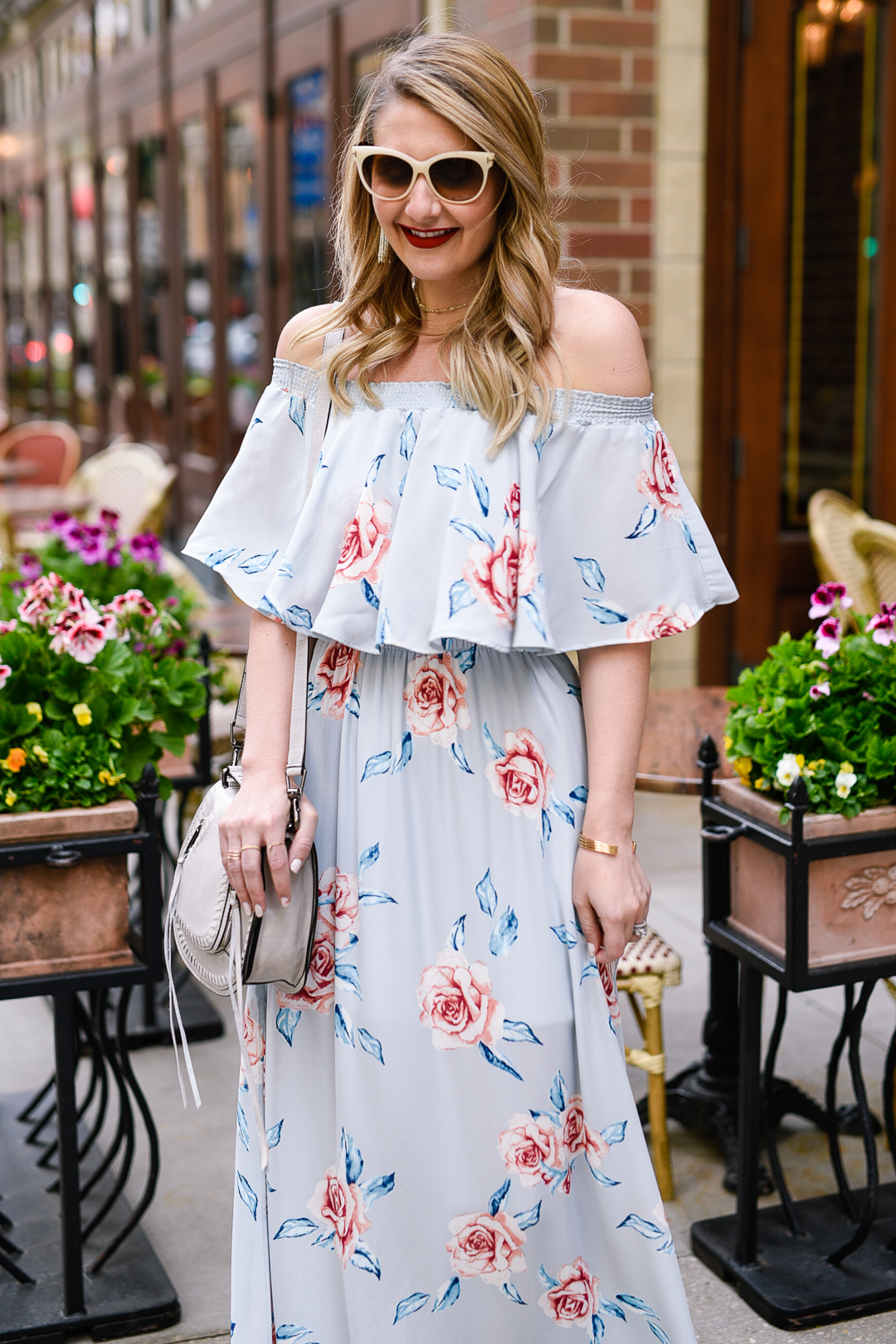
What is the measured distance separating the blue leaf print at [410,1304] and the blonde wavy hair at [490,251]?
1.07 meters

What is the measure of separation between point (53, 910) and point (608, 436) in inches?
44.6

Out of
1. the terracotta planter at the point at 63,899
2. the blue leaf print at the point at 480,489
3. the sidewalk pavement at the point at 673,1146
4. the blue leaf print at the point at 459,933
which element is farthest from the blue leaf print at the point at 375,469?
A: the sidewalk pavement at the point at 673,1146

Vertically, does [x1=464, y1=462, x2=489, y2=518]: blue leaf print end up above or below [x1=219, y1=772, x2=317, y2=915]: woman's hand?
above

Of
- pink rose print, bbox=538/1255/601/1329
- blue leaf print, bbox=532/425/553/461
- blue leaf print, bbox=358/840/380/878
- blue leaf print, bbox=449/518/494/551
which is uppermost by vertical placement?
blue leaf print, bbox=532/425/553/461

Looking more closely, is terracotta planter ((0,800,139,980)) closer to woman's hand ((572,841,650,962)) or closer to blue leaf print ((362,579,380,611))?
blue leaf print ((362,579,380,611))

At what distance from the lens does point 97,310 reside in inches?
503

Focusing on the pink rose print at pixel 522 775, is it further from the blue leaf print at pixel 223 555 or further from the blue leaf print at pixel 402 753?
the blue leaf print at pixel 223 555

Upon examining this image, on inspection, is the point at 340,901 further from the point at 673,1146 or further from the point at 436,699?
the point at 673,1146

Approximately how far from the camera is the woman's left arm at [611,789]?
182 cm

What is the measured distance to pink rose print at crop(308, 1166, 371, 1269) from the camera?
189 centimetres

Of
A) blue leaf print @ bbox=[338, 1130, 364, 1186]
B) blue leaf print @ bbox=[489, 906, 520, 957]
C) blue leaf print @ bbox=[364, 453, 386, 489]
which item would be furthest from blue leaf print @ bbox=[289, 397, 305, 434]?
blue leaf print @ bbox=[338, 1130, 364, 1186]

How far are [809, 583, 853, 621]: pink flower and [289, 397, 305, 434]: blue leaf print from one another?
3.24 ft

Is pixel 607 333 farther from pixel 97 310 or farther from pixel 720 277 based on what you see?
pixel 97 310

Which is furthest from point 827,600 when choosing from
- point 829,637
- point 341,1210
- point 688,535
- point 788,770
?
point 341,1210
